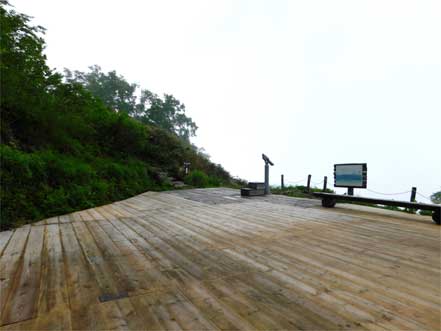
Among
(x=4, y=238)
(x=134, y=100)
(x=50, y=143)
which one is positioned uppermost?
(x=134, y=100)

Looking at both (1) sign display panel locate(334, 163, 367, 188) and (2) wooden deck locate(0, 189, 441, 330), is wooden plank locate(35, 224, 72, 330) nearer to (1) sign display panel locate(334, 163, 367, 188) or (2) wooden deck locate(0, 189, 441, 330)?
(2) wooden deck locate(0, 189, 441, 330)

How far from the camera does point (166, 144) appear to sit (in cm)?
1138

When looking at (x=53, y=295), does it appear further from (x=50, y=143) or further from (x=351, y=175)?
(x=351, y=175)

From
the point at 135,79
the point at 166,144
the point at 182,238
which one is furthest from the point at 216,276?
the point at 135,79

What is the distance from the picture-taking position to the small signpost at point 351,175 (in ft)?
17.0

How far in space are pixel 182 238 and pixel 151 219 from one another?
1.21 meters

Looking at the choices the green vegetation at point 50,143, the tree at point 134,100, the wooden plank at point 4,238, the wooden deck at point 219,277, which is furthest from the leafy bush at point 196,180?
the tree at point 134,100

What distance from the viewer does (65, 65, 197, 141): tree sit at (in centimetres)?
2711

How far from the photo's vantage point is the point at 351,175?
540 centimetres

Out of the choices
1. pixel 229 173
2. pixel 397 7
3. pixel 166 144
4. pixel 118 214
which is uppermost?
pixel 397 7

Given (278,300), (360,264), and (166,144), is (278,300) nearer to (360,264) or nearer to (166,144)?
(360,264)

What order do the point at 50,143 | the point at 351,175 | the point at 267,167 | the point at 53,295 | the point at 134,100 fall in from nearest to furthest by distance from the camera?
the point at 53,295 → the point at 351,175 → the point at 50,143 → the point at 267,167 → the point at 134,100

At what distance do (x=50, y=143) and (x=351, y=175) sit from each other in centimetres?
831

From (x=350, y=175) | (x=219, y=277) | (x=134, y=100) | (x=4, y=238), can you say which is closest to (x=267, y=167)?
(x=350, y=175)
